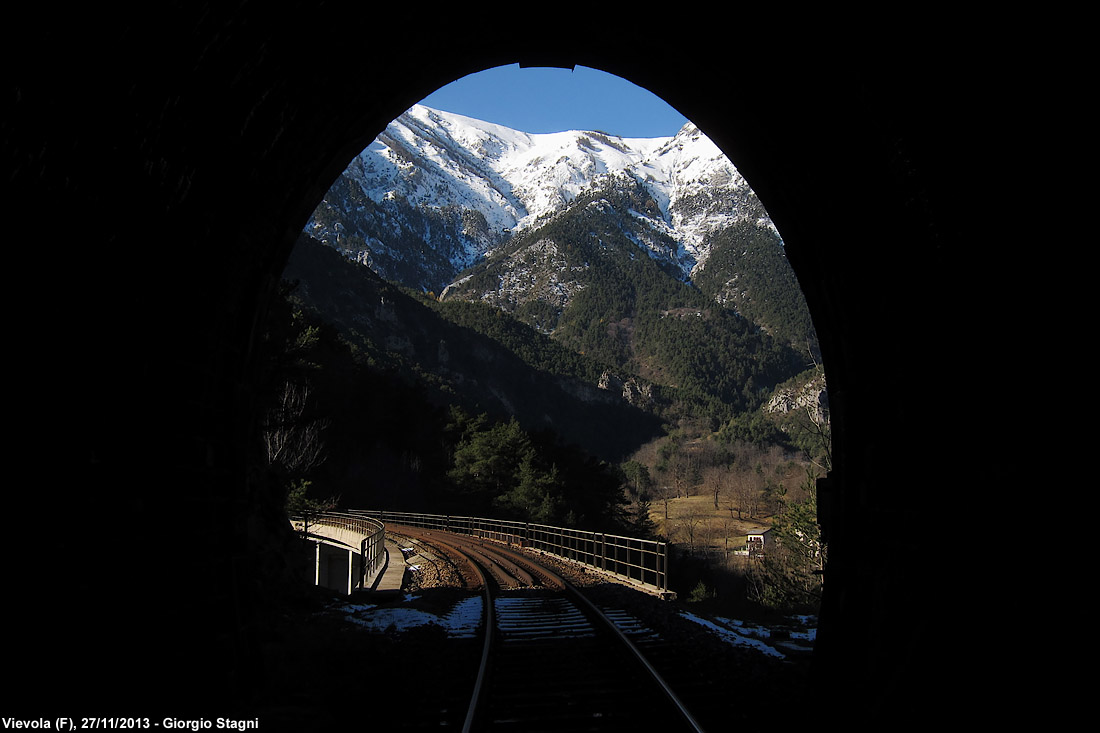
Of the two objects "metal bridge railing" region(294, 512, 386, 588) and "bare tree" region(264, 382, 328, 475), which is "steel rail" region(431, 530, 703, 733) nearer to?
"metal bridge railing" region(294, 512, 386, 588)

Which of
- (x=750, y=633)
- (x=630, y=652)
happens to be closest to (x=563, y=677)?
(x=630, y=652)

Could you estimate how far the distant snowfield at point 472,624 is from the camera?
876cm

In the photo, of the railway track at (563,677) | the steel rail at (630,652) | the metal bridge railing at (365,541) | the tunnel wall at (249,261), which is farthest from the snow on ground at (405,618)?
the metal bridge railing at (365,541)

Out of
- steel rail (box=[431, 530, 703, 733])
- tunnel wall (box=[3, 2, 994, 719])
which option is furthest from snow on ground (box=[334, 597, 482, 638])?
tunnel wall (box=[3, 2, 994, 719])

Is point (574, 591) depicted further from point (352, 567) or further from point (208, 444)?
point (352, 567)

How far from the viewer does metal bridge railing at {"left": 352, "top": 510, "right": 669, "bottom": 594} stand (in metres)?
16.3

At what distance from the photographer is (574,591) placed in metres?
14.3

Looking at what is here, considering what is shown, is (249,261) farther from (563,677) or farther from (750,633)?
(750,633)

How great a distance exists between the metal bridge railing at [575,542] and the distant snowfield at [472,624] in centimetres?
381

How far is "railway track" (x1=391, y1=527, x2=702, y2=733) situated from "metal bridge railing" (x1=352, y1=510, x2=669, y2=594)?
12.4 feet

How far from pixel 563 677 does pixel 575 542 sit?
1079 inches

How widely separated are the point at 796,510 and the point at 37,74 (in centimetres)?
2208

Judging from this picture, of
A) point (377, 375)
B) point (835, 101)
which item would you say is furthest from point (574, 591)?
point (377, 375)

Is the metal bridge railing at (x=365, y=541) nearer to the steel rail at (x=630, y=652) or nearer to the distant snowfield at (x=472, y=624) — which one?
the steel rail at (x=630, y=652)
